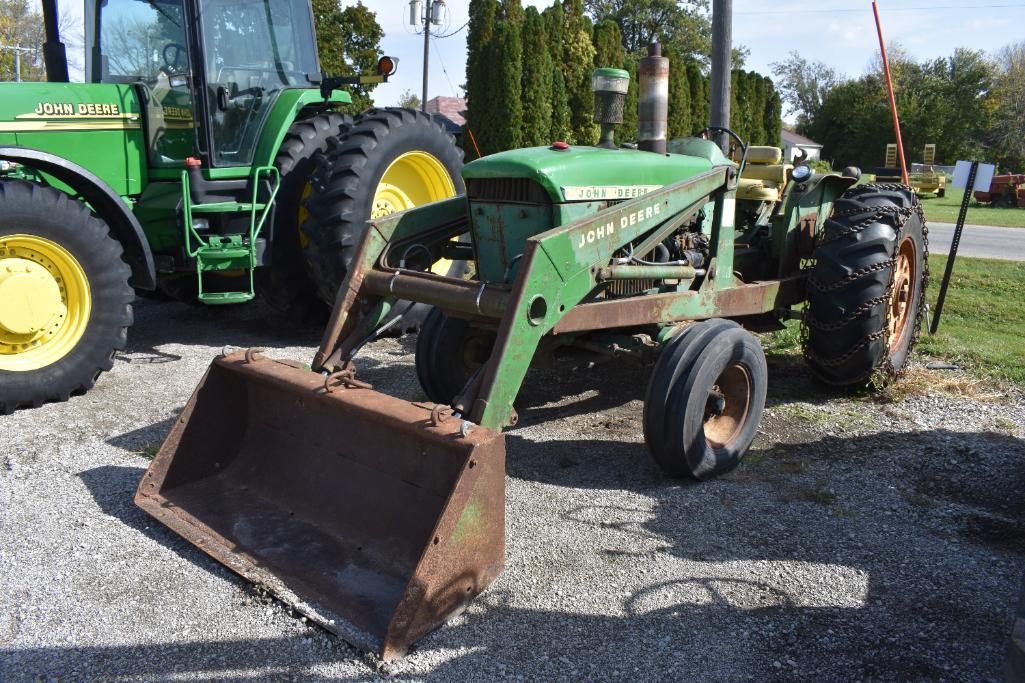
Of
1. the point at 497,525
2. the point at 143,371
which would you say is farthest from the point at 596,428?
the point at 143,371

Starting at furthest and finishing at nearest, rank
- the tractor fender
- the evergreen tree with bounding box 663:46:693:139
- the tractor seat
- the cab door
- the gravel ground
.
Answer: the evergreen tree with bounding box 663:46:693:139 → the cab door → the tractor seat → the tractor fender → the gravel ground

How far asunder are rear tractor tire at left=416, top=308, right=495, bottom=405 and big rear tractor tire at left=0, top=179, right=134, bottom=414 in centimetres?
190

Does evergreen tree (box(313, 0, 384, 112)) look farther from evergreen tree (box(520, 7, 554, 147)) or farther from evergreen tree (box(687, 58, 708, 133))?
evergreen tree (box(687, 58, 708, 133))

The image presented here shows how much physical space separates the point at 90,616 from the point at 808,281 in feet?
12.7

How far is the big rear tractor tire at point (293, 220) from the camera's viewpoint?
6.34m

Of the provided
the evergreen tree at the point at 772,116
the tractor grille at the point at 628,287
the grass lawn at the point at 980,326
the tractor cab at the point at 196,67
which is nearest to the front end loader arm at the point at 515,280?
the tractor grille at the point at 628,287

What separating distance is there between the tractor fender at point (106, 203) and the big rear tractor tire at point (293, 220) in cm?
105

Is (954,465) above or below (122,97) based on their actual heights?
below

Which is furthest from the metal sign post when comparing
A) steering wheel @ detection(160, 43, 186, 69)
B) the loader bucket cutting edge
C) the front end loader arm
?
steering wheel @ detection(160, 43, 186, 69)

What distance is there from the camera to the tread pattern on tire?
5.84 meters

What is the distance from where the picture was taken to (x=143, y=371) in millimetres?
5691

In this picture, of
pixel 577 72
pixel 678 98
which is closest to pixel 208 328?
pixel 577 72

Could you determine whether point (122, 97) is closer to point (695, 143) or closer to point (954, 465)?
point (695, 143)

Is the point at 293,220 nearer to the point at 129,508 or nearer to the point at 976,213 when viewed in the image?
the point at 129,508
